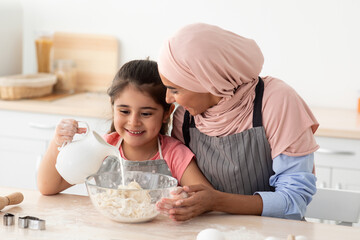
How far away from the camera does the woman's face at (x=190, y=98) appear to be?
1.52 m

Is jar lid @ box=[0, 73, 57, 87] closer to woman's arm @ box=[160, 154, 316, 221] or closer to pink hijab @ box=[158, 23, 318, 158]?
pink hijab @ box=[158, 23, 318, 158]

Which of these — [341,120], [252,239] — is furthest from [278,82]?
[341,120]

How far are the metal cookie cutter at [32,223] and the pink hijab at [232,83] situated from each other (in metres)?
0.50

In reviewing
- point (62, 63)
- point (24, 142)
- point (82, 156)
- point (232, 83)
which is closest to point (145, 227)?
point (82, 156)

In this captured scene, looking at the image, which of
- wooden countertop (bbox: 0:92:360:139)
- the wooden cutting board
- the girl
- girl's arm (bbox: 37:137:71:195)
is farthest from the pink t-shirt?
the wooden cutting board

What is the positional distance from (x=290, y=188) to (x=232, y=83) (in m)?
0.32

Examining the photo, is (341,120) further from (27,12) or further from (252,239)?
(27,12)

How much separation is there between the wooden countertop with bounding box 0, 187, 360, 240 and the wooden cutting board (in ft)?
5.90

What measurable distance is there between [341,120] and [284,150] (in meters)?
1.24

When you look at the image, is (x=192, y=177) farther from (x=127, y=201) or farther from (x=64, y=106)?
(x=64, y=106)

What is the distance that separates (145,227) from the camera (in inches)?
51.7

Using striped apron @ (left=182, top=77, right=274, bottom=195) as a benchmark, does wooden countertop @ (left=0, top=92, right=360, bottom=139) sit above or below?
below

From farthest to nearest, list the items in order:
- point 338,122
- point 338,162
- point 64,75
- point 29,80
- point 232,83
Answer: point 64,75 < point 29,80 < point 338,122 < point 338,162 < point 232,83

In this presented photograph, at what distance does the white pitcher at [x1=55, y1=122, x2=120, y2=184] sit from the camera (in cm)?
140
